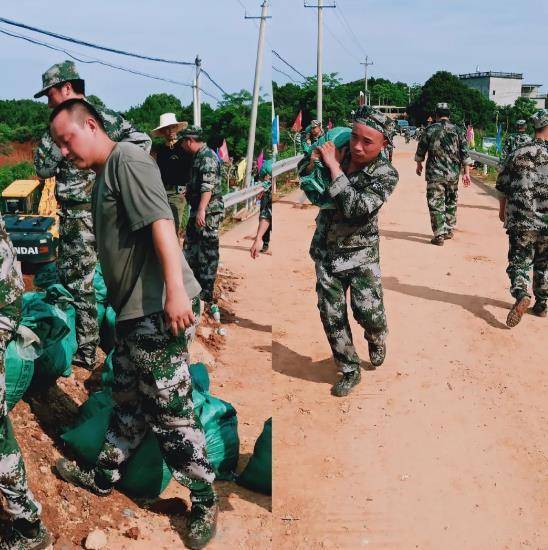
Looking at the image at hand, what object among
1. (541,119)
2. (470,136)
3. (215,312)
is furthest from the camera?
(470,136)

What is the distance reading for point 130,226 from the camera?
1.91 m

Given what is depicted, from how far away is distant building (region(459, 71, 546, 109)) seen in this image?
3.68 m

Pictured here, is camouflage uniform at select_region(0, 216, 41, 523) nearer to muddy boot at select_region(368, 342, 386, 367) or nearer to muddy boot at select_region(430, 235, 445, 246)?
muddy boot at select_region(368, 342, 386, 367)

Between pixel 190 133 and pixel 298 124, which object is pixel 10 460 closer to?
pixel 298 124

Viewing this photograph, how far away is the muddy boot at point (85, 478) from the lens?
2.30 meters

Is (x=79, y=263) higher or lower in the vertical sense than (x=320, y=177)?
lower

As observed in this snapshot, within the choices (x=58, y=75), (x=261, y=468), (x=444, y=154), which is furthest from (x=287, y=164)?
(x=444, y=154)

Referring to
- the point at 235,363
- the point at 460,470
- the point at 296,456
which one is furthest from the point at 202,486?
the point at 235,363

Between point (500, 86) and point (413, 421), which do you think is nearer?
point (413, 421)

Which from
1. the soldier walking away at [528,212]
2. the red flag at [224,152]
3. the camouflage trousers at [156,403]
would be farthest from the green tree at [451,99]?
the camouflage trousers at [156,403]

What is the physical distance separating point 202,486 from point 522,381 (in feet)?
6.42

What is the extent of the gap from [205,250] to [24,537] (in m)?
3.13

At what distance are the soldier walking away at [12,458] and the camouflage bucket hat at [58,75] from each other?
73 cm

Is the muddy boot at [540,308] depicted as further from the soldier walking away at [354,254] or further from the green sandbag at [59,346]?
the green sandbag at [59,346]
